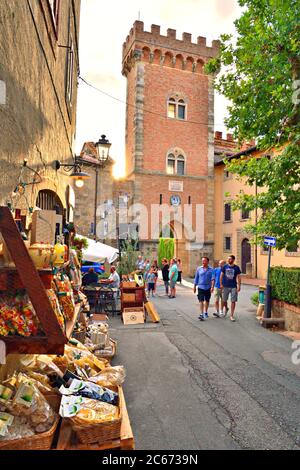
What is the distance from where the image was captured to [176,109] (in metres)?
26.6

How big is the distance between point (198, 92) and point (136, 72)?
18.3 ft

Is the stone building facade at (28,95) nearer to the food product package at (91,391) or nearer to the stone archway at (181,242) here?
the food product package at (91,391)

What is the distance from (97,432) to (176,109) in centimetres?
2699

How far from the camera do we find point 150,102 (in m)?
25.7

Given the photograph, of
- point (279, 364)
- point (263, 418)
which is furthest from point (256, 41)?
point (263, 418)

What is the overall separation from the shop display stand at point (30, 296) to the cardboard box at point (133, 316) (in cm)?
696

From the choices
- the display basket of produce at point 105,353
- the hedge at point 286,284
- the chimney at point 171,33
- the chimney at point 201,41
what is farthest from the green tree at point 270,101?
the chimney at point 201,41

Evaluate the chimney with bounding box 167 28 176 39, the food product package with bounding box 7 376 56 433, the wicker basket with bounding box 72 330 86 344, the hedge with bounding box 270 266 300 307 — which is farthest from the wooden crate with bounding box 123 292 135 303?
the chimney with bounding box 167 28 176 39

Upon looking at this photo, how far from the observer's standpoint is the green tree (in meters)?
7.05

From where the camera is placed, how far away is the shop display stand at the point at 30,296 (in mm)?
2016

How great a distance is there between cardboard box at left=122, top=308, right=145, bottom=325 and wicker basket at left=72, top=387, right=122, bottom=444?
20.8ft
